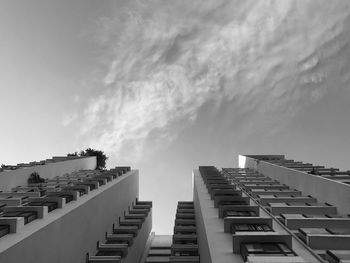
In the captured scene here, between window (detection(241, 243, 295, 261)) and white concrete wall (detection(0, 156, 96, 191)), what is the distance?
99.2 ft

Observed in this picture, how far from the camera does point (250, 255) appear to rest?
1584cm

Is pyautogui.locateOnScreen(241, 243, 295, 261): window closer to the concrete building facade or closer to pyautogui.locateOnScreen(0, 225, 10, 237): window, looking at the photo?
the concrete building facade

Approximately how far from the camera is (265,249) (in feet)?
56.1

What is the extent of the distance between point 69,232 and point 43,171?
937 inches

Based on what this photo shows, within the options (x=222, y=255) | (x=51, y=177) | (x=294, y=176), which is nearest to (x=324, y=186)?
(x=294, y=176)

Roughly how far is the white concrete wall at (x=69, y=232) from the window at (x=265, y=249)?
1181cm

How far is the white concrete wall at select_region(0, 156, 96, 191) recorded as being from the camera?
39.9 metres

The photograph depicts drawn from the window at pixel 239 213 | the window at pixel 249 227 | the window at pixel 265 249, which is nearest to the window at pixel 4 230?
the window at pixel 249 227

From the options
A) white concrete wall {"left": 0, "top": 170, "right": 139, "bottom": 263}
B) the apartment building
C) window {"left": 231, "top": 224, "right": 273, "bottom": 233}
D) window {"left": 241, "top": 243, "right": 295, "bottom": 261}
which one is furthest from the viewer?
the apartment building

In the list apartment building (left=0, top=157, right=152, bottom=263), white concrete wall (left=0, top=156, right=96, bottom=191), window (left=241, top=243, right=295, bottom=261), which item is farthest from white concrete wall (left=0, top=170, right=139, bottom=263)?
window (left=241, top=243, right=295, bottom=261)

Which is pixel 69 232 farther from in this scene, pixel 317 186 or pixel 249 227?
pixel 317 186

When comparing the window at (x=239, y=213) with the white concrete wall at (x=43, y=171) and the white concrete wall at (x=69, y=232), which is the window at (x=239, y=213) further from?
the white concrete wall at (x=43, y=171)

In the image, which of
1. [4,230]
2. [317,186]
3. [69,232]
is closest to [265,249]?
[4,230]

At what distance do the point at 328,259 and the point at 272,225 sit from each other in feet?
20.3
